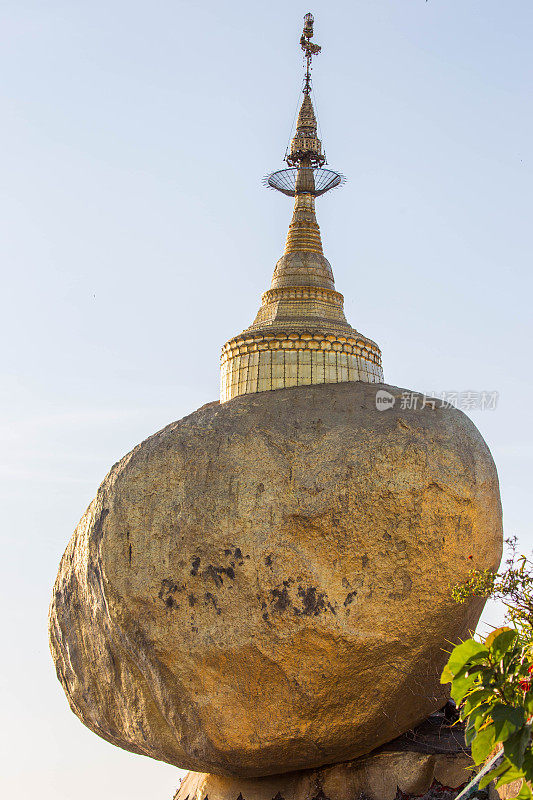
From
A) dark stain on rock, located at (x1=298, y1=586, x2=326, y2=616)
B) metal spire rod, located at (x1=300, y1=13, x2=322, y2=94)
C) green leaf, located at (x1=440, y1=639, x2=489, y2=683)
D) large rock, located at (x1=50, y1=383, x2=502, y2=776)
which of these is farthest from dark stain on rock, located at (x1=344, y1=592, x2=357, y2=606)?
metal spire rod, located at (x1=300, y1=13, x2=322, y2=94)

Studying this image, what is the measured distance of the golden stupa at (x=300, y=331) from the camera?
45.3 feet

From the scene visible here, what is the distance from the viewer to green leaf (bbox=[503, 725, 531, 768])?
6074 millimetres

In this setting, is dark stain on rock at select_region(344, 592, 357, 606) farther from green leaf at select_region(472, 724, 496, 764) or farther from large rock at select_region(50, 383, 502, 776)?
green leaf at select_region(472, 724, 496, 764)

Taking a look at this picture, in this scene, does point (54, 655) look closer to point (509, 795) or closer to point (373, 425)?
point (373, 425)

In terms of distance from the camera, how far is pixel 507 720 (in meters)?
6.15

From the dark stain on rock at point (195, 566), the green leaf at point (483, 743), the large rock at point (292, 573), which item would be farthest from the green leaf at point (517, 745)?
the dark stain on rock at point (195, 566)

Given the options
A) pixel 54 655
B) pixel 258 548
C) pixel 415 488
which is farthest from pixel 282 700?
pixel 54 655

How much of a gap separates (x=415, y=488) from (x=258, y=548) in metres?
1.99

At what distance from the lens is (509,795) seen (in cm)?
843

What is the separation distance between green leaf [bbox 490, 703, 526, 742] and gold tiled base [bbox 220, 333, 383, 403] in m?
7.60

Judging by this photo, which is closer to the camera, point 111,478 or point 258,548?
point 258,548

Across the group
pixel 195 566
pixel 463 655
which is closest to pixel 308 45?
pixel 195 566

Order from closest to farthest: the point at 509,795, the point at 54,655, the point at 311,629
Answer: the point at 509,795
the point at 311,629
the point at 54,655

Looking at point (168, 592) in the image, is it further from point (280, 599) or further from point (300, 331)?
point (300, 331)
